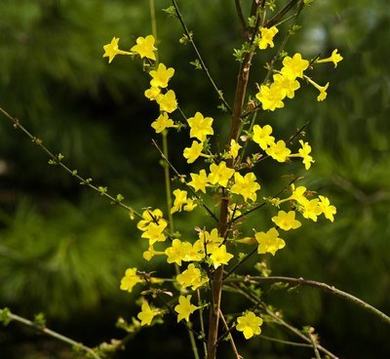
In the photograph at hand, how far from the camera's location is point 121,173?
104 inches

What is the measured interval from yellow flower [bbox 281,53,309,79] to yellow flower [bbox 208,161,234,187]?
90 mm

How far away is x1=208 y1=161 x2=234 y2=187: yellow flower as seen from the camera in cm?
62

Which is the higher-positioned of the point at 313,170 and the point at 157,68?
the point at 313,170

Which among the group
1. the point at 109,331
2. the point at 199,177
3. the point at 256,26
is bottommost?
the point at 199,177

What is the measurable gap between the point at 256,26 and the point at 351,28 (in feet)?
5.35

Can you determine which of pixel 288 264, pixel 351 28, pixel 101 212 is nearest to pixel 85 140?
pixel 101 212

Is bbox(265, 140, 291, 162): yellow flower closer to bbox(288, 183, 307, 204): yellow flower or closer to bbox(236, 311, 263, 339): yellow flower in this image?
bbox(288, 183, 307, 204): yellow flower

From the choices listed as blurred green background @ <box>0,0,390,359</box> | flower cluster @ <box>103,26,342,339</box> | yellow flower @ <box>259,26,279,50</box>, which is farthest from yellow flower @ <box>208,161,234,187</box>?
blurred green background @ <box>0,0,390,359</box>

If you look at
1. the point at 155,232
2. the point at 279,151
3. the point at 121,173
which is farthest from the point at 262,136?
the point at 121,173

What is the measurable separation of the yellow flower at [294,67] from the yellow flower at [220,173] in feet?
0.30

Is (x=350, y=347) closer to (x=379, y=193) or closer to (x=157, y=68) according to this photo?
(x=379, y=193)

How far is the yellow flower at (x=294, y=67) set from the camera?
63 cm

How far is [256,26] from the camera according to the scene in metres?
0.64

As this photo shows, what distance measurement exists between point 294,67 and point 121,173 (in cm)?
202
